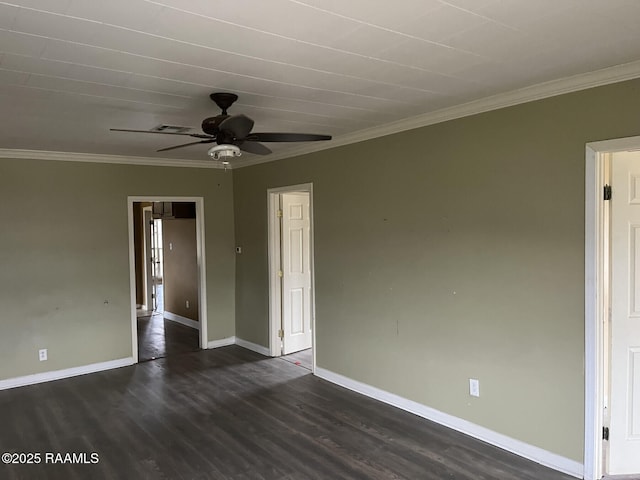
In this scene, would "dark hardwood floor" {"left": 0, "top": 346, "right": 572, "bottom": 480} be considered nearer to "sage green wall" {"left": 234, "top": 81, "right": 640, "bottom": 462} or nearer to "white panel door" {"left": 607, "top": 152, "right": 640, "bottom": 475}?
"sage green wall" {"left": 234, "top": 81, "right": 640, "bottom": 462}

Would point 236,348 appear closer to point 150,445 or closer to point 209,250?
point 209,250

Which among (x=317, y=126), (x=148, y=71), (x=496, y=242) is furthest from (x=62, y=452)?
(x=496, y=242)

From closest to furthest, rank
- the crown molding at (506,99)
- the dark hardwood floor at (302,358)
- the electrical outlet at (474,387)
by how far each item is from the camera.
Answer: the crown molding at (506,99) → the electrical outlet at (474,387) → the dark hardwood floor at (302,358)

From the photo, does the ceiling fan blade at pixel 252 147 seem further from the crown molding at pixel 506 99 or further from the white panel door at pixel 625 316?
the white panel door at pixel 625 316

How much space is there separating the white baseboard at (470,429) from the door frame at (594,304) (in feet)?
0.49

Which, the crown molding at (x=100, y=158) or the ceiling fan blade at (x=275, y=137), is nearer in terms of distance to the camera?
the ceiling fan blade at (x=275, y=137)

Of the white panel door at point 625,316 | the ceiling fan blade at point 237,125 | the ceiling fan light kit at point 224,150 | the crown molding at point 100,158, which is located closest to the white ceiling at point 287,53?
the ceiling fan blade at point 237,125

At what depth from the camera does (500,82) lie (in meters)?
2.81

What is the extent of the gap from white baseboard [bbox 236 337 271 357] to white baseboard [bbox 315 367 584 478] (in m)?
1.21

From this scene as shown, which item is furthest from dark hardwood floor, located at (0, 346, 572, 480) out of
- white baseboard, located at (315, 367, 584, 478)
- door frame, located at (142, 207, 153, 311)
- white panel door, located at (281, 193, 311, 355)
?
door frame, located at (142, 207, 153, 311)

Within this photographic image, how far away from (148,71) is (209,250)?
3.81m

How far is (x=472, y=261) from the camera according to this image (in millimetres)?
3406

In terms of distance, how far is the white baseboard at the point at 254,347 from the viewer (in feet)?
18.7

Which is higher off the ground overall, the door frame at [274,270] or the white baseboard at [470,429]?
the door frame at [274,270]
